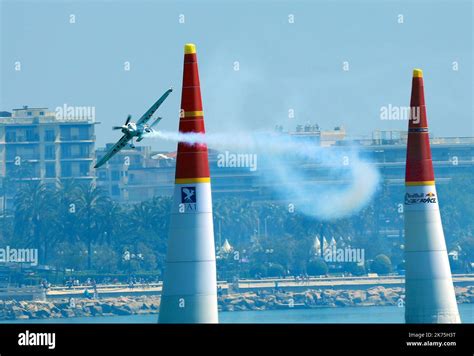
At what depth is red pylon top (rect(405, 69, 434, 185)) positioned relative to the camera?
1964 inches

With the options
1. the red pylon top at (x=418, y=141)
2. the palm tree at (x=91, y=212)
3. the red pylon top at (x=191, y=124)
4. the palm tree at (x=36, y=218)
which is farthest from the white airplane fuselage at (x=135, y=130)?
the palm tree at (x=36, y=218)

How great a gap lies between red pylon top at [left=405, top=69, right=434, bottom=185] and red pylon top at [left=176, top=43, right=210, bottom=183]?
6865 millimetres

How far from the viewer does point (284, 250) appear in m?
178

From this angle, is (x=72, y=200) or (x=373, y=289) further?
(x=72, y=200)

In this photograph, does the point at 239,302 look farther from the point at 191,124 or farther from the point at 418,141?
the point at 191,124

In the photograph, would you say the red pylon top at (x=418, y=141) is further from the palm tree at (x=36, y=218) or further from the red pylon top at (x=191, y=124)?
the palm tree at (x=36, y=218)

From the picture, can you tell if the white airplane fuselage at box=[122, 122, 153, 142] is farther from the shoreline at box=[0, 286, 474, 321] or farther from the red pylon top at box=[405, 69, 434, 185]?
the shoreline at box=[0, 286, 474, 321]

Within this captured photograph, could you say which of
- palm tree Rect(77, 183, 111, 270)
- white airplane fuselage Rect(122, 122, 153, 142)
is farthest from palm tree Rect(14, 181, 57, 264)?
white airplane fuselage Rect(122, 122, 153, 142)

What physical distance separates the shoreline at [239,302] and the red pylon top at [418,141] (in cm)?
9834

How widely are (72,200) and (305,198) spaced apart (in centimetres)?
2790
